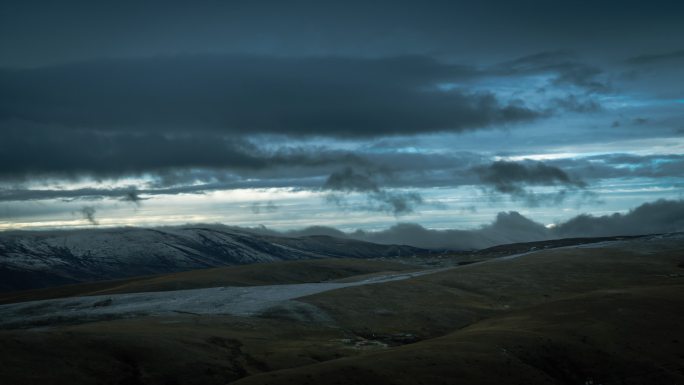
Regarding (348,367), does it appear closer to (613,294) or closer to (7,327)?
(613,294)

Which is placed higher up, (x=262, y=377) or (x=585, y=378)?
(x=262, y=377)

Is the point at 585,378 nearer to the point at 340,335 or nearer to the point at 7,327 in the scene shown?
the point at 340,335

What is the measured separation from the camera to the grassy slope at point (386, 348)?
80.1m

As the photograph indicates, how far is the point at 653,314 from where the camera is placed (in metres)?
117

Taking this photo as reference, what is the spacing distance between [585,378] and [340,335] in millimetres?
44059

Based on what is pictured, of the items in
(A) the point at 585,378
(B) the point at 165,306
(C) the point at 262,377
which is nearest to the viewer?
(C) the point at 262,377

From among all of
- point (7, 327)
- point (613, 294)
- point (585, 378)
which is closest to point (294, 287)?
point (7, 327)

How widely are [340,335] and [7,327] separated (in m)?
72.4

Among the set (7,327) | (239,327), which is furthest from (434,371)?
(7,327)

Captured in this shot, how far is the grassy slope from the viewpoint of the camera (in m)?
80.1

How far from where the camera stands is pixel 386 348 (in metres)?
105

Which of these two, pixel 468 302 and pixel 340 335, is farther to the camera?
pixel 468 302

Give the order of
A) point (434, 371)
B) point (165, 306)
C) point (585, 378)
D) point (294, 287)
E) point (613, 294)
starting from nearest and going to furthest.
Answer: point (434, 371) < point (585, 378) < point (613, 294) < point (165, 306) < point (294, 287)

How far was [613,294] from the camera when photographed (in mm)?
132250
